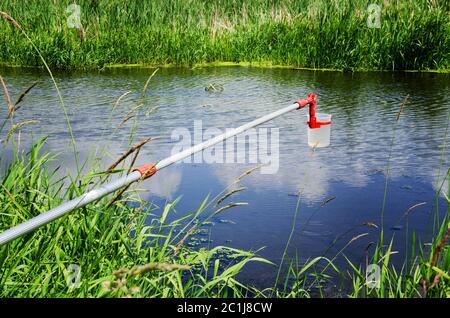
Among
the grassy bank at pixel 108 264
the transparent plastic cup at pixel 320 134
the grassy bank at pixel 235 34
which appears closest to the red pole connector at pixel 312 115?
the transparent plastic cup at pixel 320 134

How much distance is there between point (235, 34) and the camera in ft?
41.3

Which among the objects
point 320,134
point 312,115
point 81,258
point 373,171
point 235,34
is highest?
point 235,34

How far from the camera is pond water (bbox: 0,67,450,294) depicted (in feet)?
14.2

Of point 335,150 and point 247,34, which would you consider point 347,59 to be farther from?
point 335,150

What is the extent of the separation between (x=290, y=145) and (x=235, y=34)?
21.9ft

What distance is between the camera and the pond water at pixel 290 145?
432 cm

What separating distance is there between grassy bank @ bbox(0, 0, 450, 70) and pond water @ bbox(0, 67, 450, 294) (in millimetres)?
610

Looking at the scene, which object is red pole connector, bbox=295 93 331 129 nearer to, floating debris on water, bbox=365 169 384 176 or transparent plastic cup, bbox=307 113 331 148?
transparent plastic cup, bbox=307 113 331 148

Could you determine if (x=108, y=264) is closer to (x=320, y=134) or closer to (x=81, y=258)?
(x=81, y=258)

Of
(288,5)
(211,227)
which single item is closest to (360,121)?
(211,227)

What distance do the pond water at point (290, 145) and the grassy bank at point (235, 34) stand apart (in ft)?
2.00

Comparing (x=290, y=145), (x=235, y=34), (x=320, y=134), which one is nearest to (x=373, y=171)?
(x=320, y=134)
